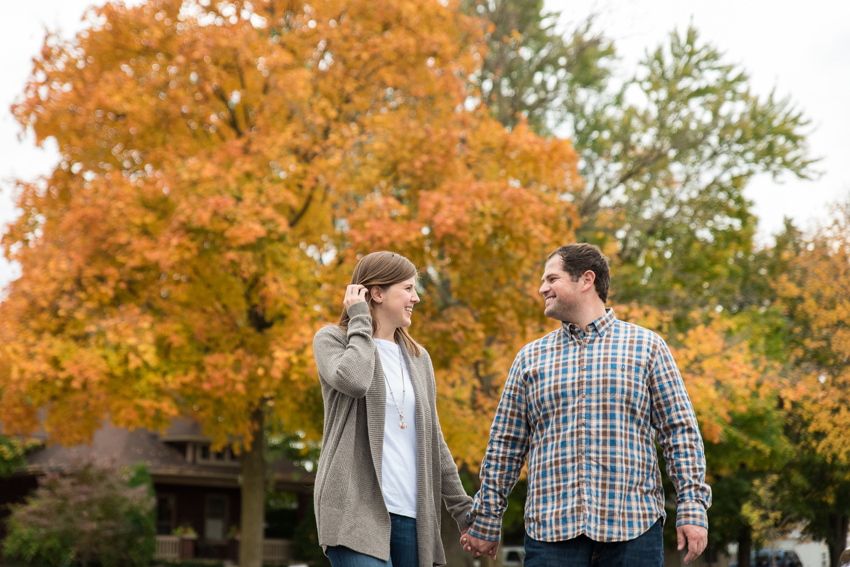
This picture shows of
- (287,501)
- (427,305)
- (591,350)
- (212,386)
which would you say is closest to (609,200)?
(427,305)

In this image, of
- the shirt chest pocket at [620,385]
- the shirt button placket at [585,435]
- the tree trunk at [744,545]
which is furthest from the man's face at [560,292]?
the tree trunk at [744,545]

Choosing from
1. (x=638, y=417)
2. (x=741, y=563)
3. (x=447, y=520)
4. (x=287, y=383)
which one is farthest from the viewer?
(x=741, y=563)

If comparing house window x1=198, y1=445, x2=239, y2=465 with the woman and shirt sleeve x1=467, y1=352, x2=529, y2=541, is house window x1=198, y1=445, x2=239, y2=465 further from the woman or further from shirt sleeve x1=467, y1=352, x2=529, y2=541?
shirt sleeve x1=467, y1=352, x2=529, y2=541

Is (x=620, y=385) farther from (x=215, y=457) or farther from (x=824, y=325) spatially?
(x=215, y=457)

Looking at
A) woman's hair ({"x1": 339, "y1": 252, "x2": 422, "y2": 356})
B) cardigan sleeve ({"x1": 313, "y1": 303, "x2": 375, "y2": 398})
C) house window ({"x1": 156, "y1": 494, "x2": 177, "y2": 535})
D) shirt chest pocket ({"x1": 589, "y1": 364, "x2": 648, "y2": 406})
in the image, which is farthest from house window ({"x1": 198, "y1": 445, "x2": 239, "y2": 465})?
shirt chest pocket ({"x1": 589, "y1": 364, "x2": 648, "y2": 406})

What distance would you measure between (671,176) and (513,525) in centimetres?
1258

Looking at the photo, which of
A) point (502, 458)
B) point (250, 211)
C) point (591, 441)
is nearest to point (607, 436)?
point (591, 441)

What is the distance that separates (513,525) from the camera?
83.3 ft

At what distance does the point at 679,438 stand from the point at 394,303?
1.35m

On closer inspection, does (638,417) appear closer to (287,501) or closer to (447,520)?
(447,520)

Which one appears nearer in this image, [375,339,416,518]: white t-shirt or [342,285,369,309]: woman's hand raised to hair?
[375,339,416,518]: white t-shirt

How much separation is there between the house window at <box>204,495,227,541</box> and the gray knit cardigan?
2799 centimetres

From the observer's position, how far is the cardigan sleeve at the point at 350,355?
3.25m

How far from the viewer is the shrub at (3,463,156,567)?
2056 centimetres
